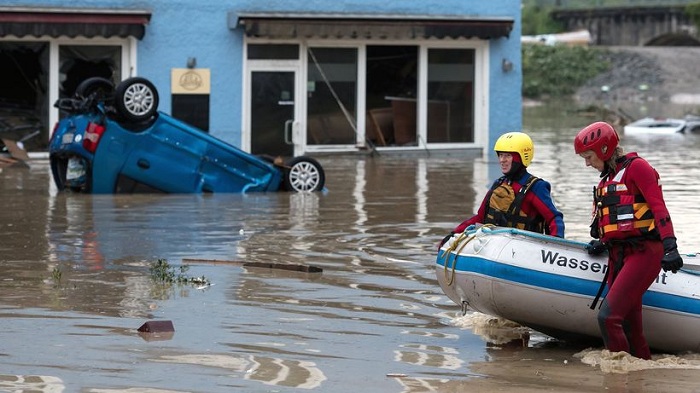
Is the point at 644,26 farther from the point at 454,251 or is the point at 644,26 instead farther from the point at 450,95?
the point at 454,251

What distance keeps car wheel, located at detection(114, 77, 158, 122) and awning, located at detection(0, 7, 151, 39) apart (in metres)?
7.66

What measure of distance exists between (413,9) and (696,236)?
14221mm

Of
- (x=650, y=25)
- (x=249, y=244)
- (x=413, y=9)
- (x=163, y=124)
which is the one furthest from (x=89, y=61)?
(x=650, y=25)

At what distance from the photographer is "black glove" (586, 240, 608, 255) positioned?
875 cm

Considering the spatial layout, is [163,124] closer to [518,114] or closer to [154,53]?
[154,53]

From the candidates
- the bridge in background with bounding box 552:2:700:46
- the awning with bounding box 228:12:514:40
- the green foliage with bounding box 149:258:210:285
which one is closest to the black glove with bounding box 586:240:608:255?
the green foliage with bounding box 149:258:210:285

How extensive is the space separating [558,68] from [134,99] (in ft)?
196

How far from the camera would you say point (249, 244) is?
14.1m

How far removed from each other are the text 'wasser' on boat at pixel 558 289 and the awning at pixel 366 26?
17.8 m

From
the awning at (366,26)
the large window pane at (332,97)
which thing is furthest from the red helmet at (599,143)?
the large window pane at (332,97)

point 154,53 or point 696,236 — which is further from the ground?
point 154,53

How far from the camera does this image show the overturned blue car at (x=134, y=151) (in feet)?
58.9

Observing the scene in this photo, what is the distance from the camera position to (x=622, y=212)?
8.57m

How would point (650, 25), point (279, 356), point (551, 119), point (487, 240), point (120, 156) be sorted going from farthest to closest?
point (650, 25) → point (551, 119) → point (120, 156) → point (487, 240) → point (279, 356)
